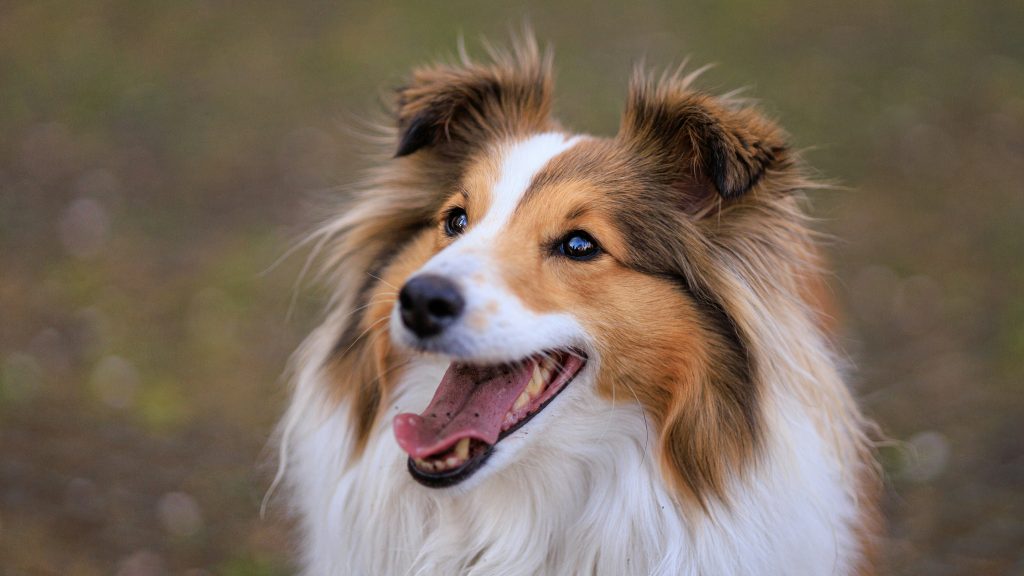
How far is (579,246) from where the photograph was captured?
98.1 inches

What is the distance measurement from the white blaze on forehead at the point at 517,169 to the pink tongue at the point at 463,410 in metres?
Answer: 0.41

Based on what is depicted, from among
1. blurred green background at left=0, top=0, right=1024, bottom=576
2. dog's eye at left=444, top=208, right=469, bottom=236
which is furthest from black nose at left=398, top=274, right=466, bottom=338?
blurred green background at left=0, top=0, right=1024, bottom=576

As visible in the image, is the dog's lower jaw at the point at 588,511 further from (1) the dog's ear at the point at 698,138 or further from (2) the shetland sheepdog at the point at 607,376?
(1) the dog's ear at the point at 698,138

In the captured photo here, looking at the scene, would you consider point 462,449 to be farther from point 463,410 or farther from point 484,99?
point 484,99

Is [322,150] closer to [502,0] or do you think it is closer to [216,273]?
[216,273]

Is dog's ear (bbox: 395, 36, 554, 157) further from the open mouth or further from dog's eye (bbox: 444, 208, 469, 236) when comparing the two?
the open mouth

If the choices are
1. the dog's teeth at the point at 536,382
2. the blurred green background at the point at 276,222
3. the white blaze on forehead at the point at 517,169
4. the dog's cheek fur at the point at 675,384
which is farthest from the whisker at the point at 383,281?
the blurred green background at the point at 276,222

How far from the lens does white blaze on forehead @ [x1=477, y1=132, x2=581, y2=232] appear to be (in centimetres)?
256

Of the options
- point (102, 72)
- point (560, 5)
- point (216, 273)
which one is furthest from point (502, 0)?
point (216, 273)

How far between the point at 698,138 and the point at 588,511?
108 centimetres

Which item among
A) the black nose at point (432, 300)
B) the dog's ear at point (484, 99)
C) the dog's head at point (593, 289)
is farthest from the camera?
the dog's ear at point (484, 99)

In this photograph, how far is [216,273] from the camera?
5750 millimetres

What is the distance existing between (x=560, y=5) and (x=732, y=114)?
698 cm

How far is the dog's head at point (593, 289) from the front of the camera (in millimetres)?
2281
